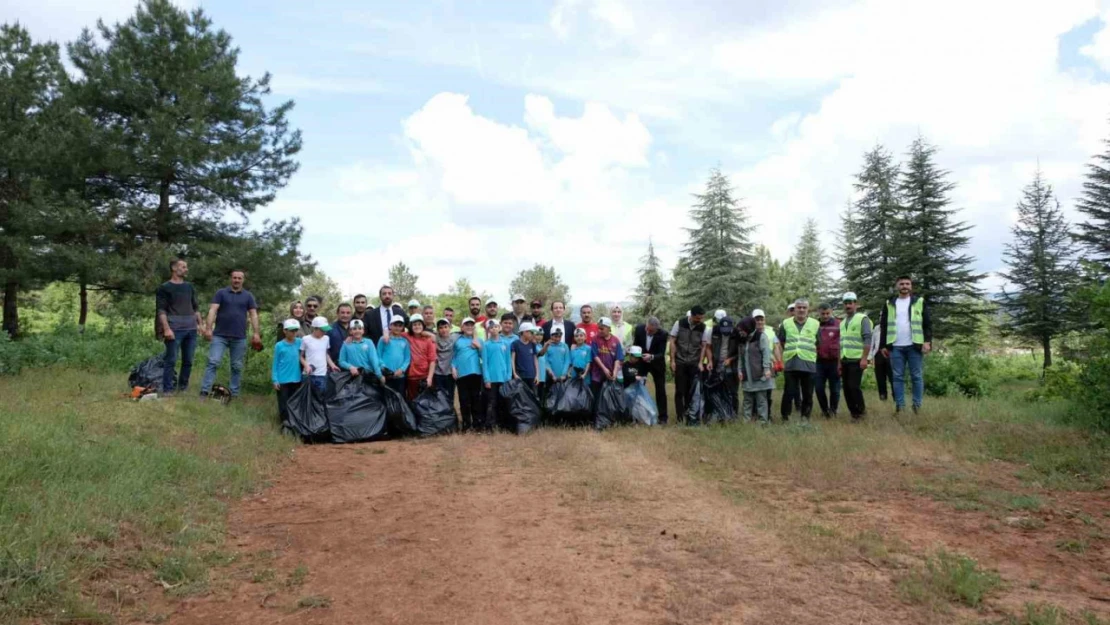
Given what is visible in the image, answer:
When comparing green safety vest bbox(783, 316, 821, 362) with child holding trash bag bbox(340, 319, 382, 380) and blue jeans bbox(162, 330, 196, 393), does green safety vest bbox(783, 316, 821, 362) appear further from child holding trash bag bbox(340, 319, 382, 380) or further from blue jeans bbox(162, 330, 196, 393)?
blue jeans bbox(162, 330, 196, 393)

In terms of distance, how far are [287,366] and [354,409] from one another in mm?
982

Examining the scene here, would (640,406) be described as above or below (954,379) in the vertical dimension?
below

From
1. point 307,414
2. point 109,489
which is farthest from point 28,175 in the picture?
point 109,489

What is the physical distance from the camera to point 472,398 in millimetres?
9023

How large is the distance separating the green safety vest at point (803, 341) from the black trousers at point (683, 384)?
3.95 feet

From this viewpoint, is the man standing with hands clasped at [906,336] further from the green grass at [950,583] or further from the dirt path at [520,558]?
the green grass at [950,583]

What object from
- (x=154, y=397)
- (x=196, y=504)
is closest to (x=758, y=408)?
(x=196, y=504)

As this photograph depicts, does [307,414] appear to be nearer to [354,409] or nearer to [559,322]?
[354,409]

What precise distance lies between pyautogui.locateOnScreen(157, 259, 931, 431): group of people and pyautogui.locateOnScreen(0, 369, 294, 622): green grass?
117cm

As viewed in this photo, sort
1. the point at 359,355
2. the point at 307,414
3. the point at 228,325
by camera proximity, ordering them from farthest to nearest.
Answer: the point at 228,325
the point at 359,355
the point at 307,414

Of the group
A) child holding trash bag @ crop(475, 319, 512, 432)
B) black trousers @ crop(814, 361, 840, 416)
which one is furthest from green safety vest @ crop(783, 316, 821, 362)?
child holding trash bag @ crop(475, 319, 512, 432)

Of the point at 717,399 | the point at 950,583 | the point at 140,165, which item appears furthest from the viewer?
the point at 140,165

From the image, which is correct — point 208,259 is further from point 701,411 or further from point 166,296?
point 701,411

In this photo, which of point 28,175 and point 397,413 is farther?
point 28,175
